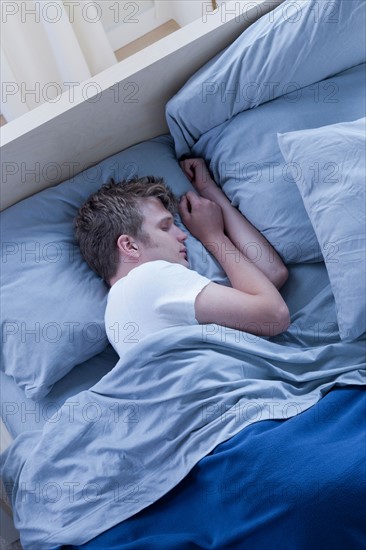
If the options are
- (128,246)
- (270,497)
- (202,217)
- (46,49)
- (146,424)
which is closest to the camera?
(270,497)

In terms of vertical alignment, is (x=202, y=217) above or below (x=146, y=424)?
above

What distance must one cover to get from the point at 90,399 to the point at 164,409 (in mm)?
130

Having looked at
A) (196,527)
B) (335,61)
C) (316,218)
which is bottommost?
(196,527)

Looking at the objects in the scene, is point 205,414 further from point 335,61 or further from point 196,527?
point 335,61

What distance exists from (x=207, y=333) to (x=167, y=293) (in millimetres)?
101

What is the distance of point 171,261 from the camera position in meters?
1.23

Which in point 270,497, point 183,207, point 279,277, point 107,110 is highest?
point 107,110

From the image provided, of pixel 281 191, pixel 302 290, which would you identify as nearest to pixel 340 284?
pixel 302 290

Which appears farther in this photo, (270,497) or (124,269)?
(124,269)

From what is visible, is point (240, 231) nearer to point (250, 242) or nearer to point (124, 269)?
point (250, 242)

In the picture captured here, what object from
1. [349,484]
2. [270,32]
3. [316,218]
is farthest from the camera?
[270,32]

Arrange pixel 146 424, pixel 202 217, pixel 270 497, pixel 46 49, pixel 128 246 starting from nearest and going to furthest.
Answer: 1. pixel 270 497
2. pixel 146 424
3. pixel 128 246
4. pixel 202 217
5. pixel 46 49

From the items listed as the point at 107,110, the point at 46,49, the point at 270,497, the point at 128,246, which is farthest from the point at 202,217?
the point at 46,49

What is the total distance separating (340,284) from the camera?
1.16 meters
